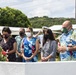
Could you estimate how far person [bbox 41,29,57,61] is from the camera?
8.02 meters

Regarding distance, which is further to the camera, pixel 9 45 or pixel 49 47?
pixel 9 45

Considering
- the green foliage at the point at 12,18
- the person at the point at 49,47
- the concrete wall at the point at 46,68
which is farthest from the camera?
the green foliage at the point at 12,18

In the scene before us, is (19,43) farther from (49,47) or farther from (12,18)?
(12,18)

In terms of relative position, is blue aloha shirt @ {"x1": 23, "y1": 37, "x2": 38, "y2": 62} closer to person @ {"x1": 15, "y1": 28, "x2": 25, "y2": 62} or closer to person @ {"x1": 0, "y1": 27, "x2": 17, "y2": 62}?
person @ {"x1": 0, "y1": 27, "x2": 17, "y2": 62}

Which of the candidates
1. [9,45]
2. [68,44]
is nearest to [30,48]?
[9,45]

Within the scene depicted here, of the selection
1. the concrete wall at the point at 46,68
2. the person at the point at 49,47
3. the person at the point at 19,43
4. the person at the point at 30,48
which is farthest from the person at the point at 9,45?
the concrete wall at the point at 46,68

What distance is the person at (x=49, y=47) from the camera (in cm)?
802

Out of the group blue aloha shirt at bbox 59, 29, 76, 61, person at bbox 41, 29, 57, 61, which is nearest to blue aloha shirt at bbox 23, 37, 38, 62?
person at bbox 41, 29, 57, 61

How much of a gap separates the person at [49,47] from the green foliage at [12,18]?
4474cm

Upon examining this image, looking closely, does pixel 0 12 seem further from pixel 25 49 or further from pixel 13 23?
pixel 25 49

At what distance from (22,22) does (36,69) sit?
52.8 meters

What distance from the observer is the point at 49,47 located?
26.6 ft

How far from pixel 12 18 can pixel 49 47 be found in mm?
49618

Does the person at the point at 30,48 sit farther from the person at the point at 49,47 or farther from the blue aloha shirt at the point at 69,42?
the blue aloha shirt at the point at 69,42
